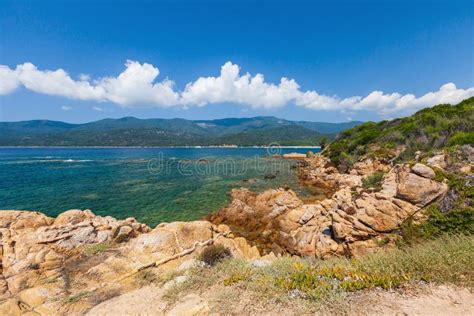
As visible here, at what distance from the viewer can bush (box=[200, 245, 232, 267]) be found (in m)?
7.48

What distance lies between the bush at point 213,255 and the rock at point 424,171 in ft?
30.9

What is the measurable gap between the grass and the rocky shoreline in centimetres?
181

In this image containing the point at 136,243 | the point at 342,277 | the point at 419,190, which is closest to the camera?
the point at 342,277

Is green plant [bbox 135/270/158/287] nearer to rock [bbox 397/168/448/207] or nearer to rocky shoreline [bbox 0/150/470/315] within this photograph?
rocky shoreline [bbox 0/150/470/315]

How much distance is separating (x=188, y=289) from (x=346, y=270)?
4417 mm

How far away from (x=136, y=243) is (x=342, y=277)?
336 inches

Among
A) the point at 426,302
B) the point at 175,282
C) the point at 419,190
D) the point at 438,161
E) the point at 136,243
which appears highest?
the point at 438,161

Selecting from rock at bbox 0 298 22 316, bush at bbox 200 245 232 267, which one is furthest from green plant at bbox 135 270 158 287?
rock at bbox 0 298 22 316

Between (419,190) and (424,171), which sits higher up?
(424,171)

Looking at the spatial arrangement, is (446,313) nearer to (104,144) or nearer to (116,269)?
(116,269)

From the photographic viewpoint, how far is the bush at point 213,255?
7.48 metres

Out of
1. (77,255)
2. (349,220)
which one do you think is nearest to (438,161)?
(349,220)

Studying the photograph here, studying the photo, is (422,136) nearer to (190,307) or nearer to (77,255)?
(190,307)

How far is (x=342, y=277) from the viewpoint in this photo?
515 cm
